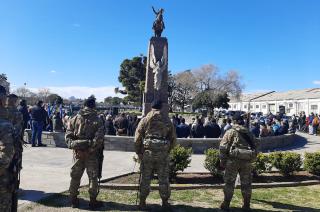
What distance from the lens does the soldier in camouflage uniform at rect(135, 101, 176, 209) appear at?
623 cm

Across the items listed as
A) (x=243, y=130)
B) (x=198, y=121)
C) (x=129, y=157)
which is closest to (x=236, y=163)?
(x=243, y=130)

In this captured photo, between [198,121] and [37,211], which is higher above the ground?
[198,121]

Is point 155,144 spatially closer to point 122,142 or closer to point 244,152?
point 244,152

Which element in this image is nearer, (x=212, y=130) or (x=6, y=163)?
(x=6, y=163)

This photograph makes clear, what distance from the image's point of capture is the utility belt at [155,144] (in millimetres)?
6207

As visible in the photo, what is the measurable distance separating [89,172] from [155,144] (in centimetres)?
127

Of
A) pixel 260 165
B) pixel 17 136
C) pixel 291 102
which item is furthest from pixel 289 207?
pixel 291 102

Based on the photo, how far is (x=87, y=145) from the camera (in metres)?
6.10

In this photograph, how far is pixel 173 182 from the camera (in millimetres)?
8508

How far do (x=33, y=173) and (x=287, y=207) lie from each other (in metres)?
6.22

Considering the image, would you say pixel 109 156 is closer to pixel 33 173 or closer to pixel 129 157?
pixel 129 157

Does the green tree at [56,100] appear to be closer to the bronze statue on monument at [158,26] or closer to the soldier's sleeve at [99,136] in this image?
the bronze statue on monument at [158,26]

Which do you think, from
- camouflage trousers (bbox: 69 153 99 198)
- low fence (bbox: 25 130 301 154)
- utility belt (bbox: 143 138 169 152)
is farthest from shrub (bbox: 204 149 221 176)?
low fence (bbox: 25 130 301 154)

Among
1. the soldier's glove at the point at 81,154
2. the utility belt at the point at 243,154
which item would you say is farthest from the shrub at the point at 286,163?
the soldier's glove at the point at 81,154
